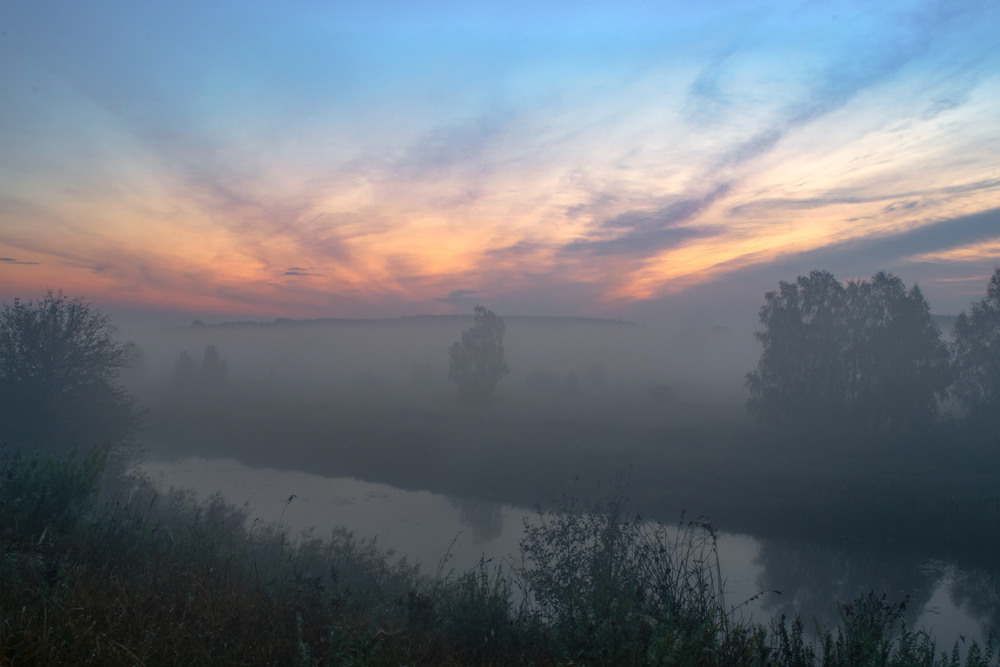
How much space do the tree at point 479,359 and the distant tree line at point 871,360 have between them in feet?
80.6

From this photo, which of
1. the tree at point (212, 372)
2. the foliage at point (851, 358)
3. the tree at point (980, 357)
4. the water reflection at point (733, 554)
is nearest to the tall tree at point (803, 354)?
the foliage at point (851, 358)

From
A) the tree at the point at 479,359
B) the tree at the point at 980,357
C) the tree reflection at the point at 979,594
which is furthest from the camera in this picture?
the tree at the point at 479,359

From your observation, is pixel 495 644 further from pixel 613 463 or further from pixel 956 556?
pixel 613 463

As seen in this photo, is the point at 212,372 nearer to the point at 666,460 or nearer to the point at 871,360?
the point at 666,460

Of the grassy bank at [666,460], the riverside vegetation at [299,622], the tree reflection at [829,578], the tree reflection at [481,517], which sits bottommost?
the tree reflection at [829,578]

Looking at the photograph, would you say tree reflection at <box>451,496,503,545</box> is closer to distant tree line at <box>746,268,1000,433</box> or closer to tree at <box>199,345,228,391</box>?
distant tree line at <box>746,268,1000,433</box>

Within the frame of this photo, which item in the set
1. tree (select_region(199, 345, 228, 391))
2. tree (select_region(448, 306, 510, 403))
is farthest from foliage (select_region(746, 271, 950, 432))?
tree (select_region(199, 345, 228, 391))

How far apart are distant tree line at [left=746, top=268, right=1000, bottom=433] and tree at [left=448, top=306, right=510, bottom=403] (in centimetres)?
2457

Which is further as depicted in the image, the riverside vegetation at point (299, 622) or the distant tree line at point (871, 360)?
the distant tree line at point (871, 360)

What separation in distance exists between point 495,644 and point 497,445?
30177 mm

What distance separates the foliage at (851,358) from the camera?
33375mm

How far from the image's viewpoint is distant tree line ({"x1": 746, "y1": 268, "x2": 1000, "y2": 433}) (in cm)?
3309

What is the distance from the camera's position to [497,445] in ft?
114

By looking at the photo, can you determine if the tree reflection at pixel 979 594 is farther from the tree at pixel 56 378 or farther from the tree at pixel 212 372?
the tree at pixel 212 372
